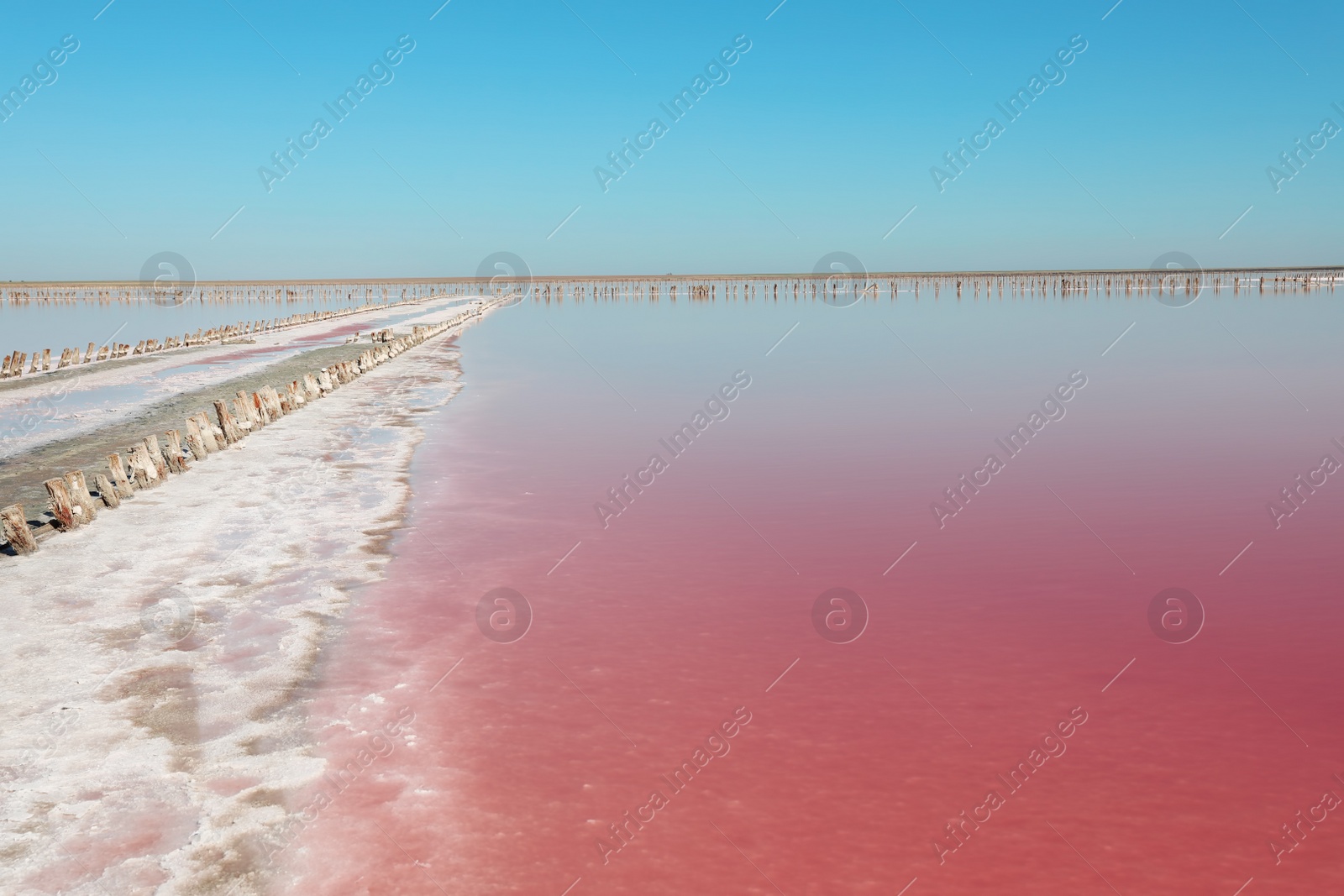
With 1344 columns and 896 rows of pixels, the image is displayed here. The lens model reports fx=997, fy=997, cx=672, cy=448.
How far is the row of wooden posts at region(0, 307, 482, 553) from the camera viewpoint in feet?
28.1

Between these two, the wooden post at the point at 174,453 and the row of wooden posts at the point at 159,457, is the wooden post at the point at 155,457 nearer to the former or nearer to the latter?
the row of wooden posts at the point at 159,457

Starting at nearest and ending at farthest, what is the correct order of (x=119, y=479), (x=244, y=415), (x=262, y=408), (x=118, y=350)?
(x=119, y=479) < (x=244, y=415) < (x=262, y=408) < (x=118, y=350)

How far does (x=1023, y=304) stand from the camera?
59.2m

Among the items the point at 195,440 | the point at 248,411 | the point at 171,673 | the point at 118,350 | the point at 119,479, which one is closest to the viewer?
the point at 171,673

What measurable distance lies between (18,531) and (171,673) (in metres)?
3.23

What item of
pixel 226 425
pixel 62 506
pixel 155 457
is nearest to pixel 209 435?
pixel 226 425

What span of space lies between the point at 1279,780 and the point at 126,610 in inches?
274

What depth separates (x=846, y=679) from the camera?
599 cm

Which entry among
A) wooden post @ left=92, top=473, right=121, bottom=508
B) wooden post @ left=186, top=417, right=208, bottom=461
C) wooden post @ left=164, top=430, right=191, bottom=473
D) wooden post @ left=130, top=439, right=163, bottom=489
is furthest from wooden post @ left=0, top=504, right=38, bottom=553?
wooden post @ left=186, top=417, right=208, bottom=461

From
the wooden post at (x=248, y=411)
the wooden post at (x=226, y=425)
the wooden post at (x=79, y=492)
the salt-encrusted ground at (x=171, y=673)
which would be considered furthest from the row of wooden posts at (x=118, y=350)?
the wooden post at (x=79, y=492)

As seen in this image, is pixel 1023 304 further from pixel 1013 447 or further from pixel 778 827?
pixel 778 827

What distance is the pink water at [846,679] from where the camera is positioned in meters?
4.27

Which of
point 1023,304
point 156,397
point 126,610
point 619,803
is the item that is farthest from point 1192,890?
point 1023,304

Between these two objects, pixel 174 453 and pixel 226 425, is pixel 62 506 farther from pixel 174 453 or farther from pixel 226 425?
pixel 226 425
